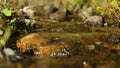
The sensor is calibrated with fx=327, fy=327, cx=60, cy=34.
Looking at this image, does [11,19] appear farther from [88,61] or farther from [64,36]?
[88,61]

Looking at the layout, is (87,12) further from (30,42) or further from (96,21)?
(30,42)

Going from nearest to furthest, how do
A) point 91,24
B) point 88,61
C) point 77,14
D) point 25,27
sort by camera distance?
point 88,61 < point 25,27 < point 91,24 < point 77,14

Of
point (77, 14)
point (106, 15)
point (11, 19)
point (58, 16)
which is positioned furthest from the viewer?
point (77, 14)

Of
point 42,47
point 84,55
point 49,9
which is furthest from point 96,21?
point 84,55

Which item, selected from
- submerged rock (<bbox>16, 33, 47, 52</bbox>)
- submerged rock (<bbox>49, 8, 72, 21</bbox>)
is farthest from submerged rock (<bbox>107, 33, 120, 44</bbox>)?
submerged rock (<bbox>49, 8, 72, 21</bbox>)

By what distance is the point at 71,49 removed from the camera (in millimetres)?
15391

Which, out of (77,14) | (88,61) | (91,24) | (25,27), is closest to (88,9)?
(77,14)

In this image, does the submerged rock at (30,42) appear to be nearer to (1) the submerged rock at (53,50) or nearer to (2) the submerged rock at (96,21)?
(1) the submerged rock at (53,50)

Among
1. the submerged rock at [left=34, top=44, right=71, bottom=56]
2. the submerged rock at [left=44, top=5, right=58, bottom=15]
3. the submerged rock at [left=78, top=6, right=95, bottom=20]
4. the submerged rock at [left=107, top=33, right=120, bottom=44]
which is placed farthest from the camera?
the submerged rock at [left=44, top=5, right=58, bottom=15]

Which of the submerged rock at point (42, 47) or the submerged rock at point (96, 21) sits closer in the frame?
the submerged rock at point (42, 47)

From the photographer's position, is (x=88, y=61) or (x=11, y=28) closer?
(x=88, y=61)

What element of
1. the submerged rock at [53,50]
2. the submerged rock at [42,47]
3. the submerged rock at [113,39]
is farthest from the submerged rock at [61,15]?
the submerged rock at [53,50]

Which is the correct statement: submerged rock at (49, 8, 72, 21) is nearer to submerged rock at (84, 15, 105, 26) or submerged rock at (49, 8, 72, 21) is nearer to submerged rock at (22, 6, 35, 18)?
submerged rock at (22, 6, 35, 18)

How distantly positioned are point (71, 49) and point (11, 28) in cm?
396
